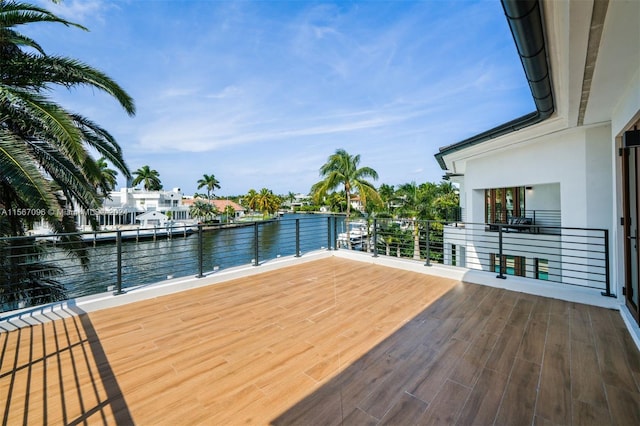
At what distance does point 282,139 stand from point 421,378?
13.5m

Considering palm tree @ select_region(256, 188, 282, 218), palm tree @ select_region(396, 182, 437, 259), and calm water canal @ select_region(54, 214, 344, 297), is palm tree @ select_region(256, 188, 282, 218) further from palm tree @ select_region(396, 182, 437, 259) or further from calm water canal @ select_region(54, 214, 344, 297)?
calm water canal @ select_region(54, 214, 344, 297)

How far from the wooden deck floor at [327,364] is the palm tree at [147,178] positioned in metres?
39.4

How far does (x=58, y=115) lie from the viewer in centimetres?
336

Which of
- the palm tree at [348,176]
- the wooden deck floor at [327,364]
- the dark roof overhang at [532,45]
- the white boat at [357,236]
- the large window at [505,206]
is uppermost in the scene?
the palm tree at [348,176]

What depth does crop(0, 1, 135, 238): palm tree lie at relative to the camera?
326cm

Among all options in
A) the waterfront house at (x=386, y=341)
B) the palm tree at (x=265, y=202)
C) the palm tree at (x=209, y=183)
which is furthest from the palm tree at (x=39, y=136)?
the palm tree at (x=209, y=183)

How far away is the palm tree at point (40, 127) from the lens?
3260 millimetres

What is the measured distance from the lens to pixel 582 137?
449 cm

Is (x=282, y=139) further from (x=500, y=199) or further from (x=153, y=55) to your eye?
(x=500, y=199)

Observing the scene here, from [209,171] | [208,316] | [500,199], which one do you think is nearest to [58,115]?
[208,316]

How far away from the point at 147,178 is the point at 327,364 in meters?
41.6

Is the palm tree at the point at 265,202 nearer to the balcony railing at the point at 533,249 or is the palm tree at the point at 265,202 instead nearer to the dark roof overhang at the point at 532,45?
the balcony railing at the point at 533,249

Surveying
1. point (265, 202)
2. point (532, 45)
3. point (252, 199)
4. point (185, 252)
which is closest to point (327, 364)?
point (532, 45)

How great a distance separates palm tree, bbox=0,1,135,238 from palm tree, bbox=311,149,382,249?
9.44 metres
